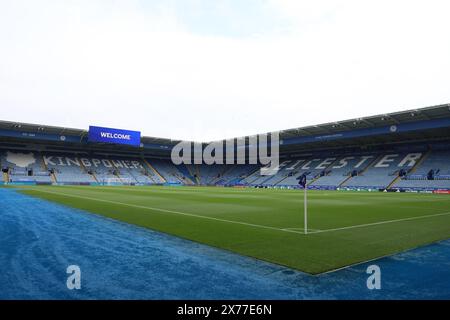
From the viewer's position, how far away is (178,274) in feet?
16.9

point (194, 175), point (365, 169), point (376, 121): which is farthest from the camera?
point (194, 175)

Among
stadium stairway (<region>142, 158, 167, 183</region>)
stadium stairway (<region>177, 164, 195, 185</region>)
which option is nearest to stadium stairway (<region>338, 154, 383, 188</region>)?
stadium stairway (<region>177, 164, 195, 185</region>)

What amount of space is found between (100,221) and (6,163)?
200 ft

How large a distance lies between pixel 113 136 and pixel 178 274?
62.5 meters

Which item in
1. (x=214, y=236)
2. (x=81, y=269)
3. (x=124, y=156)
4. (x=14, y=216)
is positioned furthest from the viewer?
(x=124, y=156)

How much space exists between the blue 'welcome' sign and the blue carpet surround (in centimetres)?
5680

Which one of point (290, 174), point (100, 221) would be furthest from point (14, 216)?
point (290, 174)

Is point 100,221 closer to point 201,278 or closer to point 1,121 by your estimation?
point 201,278

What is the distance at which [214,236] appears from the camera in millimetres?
8586

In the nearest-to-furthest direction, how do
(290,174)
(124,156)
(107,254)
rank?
(107,254) < (290,174) < (124,156)

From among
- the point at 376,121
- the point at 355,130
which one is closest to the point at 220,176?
the point at 355,130

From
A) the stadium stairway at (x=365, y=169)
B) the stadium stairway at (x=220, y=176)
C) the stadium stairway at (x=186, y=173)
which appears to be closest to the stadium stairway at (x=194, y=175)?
the stadium stairway at (x=186, y=173)

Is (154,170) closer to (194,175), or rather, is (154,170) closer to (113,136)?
(194,175)

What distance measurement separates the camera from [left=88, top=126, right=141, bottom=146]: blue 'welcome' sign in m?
60.5
